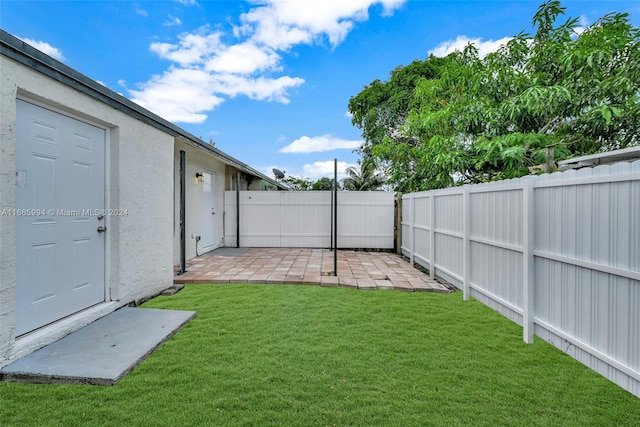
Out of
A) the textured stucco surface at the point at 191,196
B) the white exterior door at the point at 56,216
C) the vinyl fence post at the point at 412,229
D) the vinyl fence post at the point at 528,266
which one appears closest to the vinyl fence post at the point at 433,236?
the vinyl fence post at the point at 412,229

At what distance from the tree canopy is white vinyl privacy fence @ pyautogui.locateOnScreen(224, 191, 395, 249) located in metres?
2.63

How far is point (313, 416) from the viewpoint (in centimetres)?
196

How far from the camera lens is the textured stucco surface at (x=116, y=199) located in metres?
2.42

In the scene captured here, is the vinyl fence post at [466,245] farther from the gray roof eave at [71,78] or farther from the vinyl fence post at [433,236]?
the gray roof eave at [71,78]

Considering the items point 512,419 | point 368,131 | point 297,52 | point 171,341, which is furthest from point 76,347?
point 368,131

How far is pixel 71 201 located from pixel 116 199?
1.94 feet

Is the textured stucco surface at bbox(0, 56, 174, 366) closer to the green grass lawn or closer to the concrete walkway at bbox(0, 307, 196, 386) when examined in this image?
the concrete walkway at bbox(0, 307, 196, 386)

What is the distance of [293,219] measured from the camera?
9.46m

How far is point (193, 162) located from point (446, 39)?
35.4 feet

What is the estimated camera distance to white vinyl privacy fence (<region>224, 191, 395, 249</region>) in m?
9.22

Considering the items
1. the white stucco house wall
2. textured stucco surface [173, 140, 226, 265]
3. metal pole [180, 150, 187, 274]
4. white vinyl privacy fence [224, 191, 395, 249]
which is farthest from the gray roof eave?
white vinyl privacy fence [224, 191, 395, 249]

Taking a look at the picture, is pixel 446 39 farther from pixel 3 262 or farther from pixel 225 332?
pixel 3 262

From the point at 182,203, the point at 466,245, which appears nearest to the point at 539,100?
the point at 466,245

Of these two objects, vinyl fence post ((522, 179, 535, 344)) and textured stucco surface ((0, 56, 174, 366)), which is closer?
textured stucco surface ((0, 56, 174, 366))
